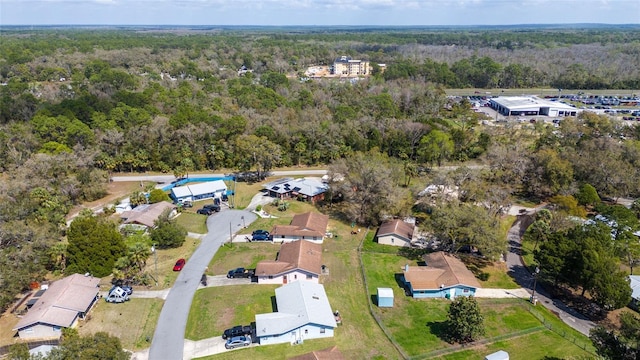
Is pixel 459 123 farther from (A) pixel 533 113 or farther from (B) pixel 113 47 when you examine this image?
(B) pixel 113 47

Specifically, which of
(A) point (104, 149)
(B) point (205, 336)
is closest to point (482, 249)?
(B) point (205, 336)

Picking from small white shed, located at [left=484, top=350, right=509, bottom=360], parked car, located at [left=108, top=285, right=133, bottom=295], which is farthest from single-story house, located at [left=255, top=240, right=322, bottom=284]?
small white shed, located at [left=484, top=350, right=509, bottom=360]

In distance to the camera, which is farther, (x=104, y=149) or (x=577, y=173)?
(x=104, y=149)

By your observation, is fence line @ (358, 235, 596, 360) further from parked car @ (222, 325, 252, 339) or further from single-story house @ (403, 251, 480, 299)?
parked car @ (222, 325, 252, 339)

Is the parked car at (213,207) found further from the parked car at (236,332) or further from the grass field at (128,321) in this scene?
the parked car at (236,332)

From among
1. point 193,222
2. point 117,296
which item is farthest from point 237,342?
point 193,222

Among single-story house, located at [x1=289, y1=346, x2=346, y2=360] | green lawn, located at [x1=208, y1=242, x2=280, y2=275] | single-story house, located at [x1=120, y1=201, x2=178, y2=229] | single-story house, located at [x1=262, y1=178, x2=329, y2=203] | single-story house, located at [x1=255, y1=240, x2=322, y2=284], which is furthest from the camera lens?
single-story house, located at [x1=262, y1=178, x2=329, y2=203]
